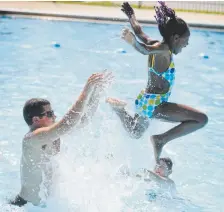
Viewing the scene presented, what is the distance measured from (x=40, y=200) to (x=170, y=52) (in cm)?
184

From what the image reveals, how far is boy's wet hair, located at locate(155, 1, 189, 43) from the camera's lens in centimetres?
529

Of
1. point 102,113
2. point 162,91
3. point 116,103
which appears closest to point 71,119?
point 116,103

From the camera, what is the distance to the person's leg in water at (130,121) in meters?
5.70

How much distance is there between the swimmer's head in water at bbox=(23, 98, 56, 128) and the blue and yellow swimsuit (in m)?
1.30

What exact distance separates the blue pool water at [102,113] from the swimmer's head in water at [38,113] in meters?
0.70

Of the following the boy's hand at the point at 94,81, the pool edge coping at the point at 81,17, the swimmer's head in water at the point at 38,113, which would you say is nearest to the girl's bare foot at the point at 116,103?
the swimmer's head in water at the point at 38,113

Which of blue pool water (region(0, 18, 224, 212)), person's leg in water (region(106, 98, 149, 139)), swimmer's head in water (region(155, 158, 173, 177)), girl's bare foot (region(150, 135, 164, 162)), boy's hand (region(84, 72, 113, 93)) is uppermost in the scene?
boy's hand (region(84, 72, 113, 93))

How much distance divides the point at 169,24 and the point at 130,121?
43.0 inches

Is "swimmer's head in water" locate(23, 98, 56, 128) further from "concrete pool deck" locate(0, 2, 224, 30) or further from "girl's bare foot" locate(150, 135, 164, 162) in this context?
"concrete pool deck" locate(0, 2, 224, 30)

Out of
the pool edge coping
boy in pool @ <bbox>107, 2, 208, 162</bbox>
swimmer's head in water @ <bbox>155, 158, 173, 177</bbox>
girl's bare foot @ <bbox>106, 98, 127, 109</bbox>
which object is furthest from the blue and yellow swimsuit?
the pool edge coping

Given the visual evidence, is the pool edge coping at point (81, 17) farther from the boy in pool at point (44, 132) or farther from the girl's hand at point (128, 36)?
the boy in pool at point (44, 132)

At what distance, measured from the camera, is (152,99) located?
5.59m

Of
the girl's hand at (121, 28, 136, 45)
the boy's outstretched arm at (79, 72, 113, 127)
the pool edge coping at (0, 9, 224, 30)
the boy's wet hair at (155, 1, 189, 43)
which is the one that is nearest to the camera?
the boy's outstretched arm at (79, 72, 113, 127)

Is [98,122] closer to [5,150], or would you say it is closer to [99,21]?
[5,150]
